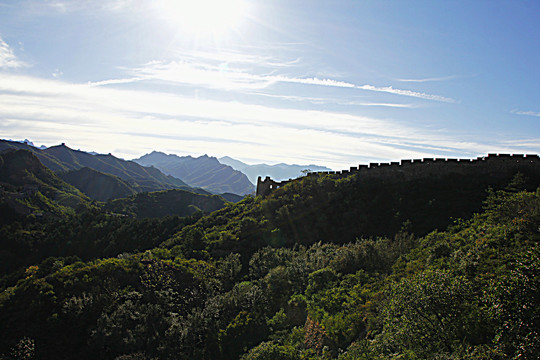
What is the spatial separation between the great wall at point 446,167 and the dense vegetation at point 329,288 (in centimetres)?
86

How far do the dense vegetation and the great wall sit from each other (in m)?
0.86

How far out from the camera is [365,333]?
1023 cm

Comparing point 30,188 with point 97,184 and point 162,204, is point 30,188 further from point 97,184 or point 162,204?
point 97,184

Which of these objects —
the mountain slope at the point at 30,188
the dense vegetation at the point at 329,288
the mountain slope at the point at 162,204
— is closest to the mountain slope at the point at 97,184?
the mountain slope at the point at 30,188

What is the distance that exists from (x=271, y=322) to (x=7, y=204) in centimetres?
7515

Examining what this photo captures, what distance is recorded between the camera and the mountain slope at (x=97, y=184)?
466 feet

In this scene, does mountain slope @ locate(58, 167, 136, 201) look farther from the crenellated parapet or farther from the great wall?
the great wall

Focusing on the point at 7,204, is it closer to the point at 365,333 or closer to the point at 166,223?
the point at 166,223

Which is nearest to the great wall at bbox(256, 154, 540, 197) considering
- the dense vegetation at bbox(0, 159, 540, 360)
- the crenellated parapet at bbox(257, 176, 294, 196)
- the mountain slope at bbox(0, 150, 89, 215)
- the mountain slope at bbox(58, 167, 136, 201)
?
the dense vegetation at bbox(0, 159, 540, 360)

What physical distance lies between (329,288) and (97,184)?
160 m

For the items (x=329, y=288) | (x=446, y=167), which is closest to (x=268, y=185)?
(x=446, y=167)

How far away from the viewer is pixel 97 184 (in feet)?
484

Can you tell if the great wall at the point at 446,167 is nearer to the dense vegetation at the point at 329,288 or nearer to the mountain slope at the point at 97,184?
the dense vegetation at the point at 329,288

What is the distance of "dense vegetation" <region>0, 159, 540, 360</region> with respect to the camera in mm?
7273
